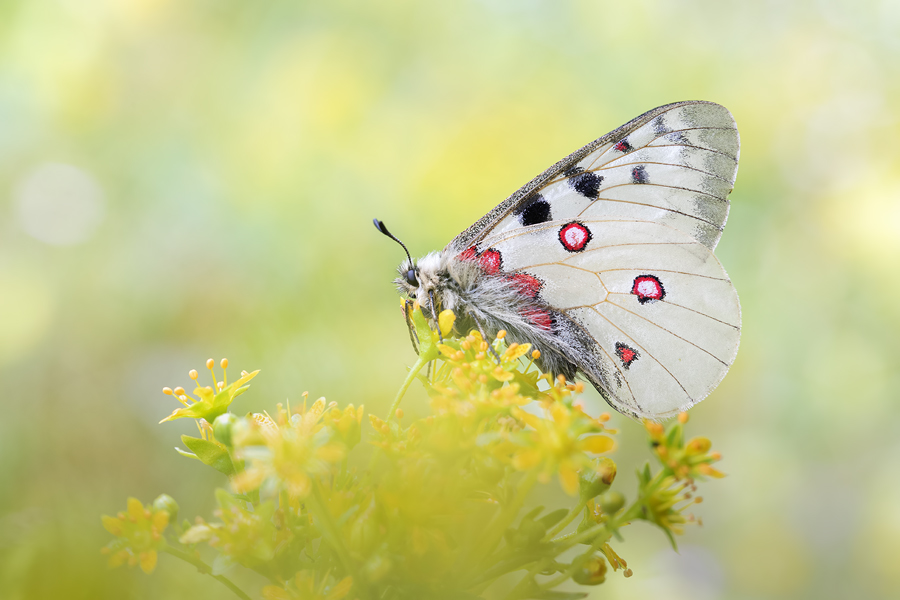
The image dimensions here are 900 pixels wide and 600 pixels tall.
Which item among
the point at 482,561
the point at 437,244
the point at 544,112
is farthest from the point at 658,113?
the point at 544,112

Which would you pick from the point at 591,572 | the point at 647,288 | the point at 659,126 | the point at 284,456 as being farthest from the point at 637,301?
the point at 284,456

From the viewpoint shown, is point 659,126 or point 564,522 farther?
point 659,126

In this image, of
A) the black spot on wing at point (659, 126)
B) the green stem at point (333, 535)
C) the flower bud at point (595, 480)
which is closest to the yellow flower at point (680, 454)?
the flower bud at point (595, 480)

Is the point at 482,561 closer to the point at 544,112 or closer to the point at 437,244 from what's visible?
the point at 437,244

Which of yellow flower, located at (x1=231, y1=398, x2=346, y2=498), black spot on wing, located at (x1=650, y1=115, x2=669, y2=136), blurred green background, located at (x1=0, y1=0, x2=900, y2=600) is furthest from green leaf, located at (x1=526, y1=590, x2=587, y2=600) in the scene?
blurred green background, located at (x1=0, y1=0, x2=900, y2=600)

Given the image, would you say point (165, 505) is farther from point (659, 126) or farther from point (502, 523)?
point (659, 126)

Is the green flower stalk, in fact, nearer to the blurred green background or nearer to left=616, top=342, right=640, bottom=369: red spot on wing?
left=616, top=342, right=640, bottom=369: red spot on wing
